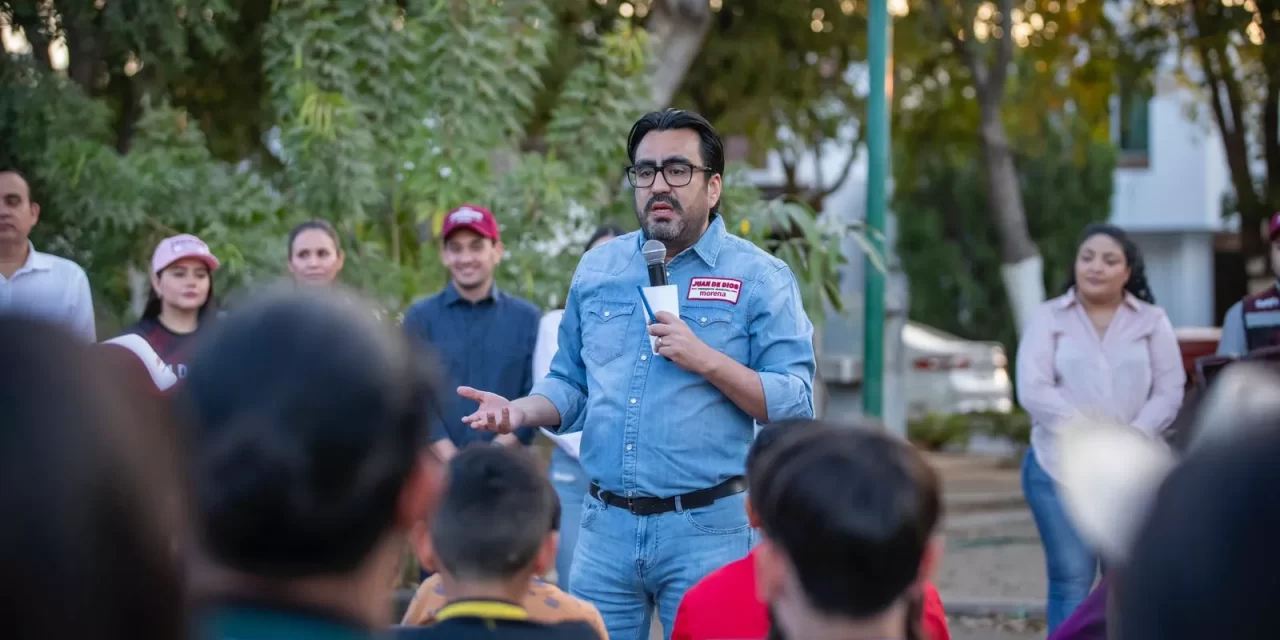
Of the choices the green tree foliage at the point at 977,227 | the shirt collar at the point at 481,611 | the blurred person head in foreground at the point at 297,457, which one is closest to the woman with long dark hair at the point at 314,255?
the shirt collar at the point at 481,611

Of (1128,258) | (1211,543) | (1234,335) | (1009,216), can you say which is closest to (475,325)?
(1128,258)

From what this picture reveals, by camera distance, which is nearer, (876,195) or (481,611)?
(481,611)

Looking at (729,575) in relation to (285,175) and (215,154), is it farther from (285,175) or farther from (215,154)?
(215,154)

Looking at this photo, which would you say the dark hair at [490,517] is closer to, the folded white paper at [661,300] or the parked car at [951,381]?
the folded white paper at [661,300]

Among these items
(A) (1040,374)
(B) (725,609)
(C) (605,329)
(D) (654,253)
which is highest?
(D) (654,253)

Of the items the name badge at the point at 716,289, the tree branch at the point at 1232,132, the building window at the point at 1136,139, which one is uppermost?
the building window at the point at 1136,139

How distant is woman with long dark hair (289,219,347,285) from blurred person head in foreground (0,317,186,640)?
5.27m

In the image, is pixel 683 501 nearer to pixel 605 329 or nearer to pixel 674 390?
pixel 674 390

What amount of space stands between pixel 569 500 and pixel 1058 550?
2.15m

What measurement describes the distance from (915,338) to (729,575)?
18.5 meters

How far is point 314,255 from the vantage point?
6398mm

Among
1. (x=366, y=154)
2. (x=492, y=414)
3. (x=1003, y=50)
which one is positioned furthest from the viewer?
(x=1003, y=50)

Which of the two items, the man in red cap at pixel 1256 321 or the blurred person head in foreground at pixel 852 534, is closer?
the blurred person head in foreground at pixel 852 534

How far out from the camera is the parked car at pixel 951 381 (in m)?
20.5
